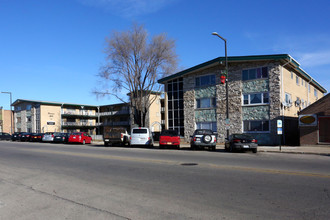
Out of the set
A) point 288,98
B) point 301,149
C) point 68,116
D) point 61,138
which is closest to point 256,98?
point 288,98

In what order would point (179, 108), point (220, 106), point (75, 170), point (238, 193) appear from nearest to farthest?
point (238, 193) → point (75, 170) → point (220, 106) → point (179, 108)

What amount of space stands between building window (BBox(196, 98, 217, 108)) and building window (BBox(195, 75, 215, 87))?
1.72 meters

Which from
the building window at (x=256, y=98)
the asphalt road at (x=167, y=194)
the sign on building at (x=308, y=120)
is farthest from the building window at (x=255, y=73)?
the asphalt road at (x=167, y=194)

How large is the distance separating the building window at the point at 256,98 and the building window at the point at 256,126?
6.21 ft

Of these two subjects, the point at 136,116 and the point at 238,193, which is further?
the point at 136,116

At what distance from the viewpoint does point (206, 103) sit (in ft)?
106

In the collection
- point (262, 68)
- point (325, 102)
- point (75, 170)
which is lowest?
point (75, 170)

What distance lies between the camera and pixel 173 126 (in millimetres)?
35688

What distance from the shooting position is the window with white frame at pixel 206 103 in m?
31.7

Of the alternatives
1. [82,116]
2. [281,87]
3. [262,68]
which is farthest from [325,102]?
[82,116]

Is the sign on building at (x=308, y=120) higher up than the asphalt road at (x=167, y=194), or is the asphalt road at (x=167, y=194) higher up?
the sign on building at (x=308, y=120)

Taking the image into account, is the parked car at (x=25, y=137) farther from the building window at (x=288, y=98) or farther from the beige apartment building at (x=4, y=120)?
the beige apartment building at (x=4, y=120)

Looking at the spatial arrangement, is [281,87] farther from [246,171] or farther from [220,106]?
[246,171]

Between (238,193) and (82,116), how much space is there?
70.4 metres
